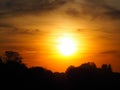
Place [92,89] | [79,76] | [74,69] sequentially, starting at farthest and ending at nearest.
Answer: [74,69]
[79,76]
[92,89]

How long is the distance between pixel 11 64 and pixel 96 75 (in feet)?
127

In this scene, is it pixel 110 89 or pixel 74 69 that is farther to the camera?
pixel 74 69

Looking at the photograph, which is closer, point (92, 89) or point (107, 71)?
point (92, 89)

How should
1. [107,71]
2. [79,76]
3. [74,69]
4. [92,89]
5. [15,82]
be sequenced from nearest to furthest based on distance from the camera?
[15,82] → [92,89] → [79,76] → [74,69] → [107,71]

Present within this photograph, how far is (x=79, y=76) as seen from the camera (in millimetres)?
152500

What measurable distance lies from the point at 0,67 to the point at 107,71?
63.6 meters

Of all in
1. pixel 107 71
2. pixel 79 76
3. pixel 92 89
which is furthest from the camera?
pixel 107 71

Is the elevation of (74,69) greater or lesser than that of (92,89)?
greater

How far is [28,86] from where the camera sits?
134 meters

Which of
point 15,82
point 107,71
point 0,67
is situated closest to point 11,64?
point 0,67

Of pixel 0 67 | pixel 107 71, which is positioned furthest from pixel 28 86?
pixel 107 71

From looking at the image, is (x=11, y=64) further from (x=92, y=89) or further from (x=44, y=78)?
(x=92, y=89)

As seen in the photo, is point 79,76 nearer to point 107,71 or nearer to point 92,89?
point 92,89

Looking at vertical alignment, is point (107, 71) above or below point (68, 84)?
above
